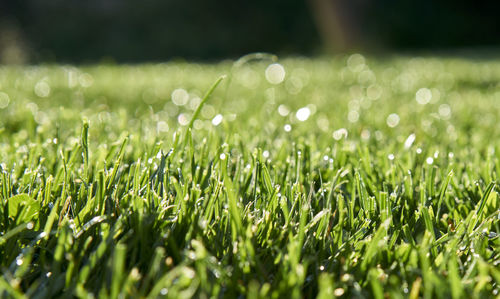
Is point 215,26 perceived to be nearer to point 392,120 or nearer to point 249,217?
point 392,120

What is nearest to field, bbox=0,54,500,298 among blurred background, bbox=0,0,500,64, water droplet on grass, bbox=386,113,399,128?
water droplet on grass, bbox=386,113,399,128

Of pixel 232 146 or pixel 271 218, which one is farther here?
pixel 232 146

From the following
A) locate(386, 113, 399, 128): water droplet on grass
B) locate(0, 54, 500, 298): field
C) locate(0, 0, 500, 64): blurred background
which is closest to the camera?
locate(0, 54, 500, 298): field

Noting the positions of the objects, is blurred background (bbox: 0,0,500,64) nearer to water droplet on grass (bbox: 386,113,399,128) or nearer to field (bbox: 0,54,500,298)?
water droplet on grass (bbox: 386,113,399,128)

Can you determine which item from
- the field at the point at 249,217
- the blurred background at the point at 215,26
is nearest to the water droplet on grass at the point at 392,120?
the field at the point at 249,217

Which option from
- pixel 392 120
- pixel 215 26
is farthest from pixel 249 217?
pixel 215 26

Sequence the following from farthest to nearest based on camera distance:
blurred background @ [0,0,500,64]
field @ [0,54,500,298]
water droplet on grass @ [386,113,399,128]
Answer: blurred background @ [0,0,500,64] → water droplet on grass @ [386,113,399,128] → field @ [0,54,500,298]

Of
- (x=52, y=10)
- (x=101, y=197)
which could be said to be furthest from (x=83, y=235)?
(x=52, y=10)

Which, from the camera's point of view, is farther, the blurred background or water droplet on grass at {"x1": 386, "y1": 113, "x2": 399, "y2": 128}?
the blurred background

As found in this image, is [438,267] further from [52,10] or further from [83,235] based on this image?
[52,10]

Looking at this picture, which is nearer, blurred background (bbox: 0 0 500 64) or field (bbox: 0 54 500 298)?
field (bbox: 0 54 500 298)
